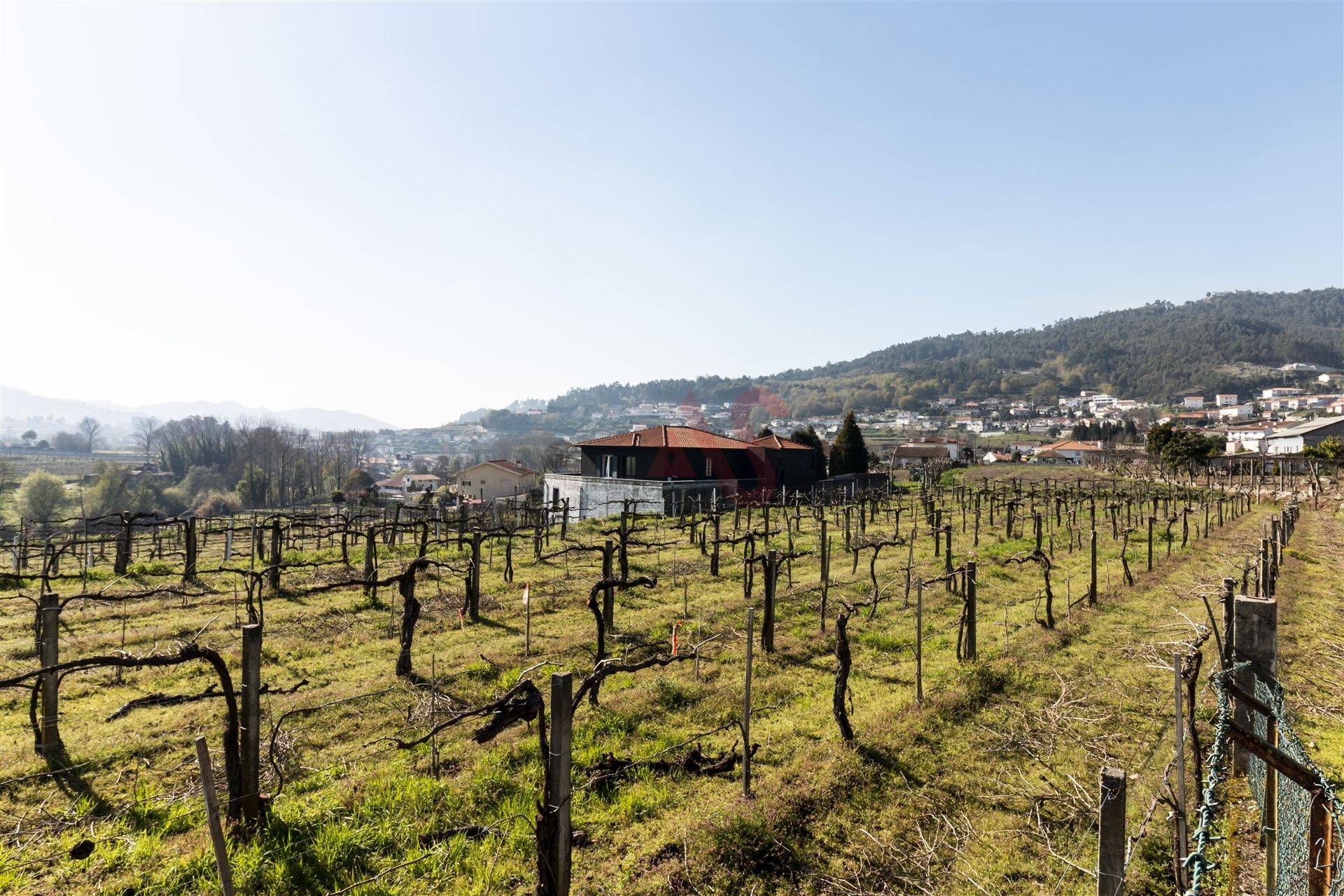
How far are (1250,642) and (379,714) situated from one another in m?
10.3

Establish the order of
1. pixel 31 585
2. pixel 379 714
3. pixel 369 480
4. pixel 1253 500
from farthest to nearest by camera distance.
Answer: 1. pixel 369 480
2. pixel 1253 500
3. pixel 31 585
4. pixel 379 714

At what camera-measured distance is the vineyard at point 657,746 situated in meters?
5.40

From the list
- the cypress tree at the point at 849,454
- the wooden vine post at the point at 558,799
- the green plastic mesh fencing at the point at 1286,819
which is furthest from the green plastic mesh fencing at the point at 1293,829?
the cypress tree at the point at 849,454

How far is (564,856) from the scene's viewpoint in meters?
4.49

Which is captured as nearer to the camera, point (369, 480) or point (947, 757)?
point (947, 757)

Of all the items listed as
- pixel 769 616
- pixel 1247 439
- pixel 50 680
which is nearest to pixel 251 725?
pixel 50 680

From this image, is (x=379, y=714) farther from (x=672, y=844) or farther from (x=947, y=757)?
(x=947, y=757)

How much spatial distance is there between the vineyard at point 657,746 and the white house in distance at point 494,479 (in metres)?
58.3

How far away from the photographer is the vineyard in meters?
5.40

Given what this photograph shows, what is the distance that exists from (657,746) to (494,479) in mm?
70238

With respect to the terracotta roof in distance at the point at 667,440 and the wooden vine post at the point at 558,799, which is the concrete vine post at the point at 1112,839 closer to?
the wooden vine post at the point at 558,799

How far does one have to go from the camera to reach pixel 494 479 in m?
75.1

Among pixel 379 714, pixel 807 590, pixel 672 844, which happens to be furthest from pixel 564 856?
pixel 807 590

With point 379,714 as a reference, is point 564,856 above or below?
above
